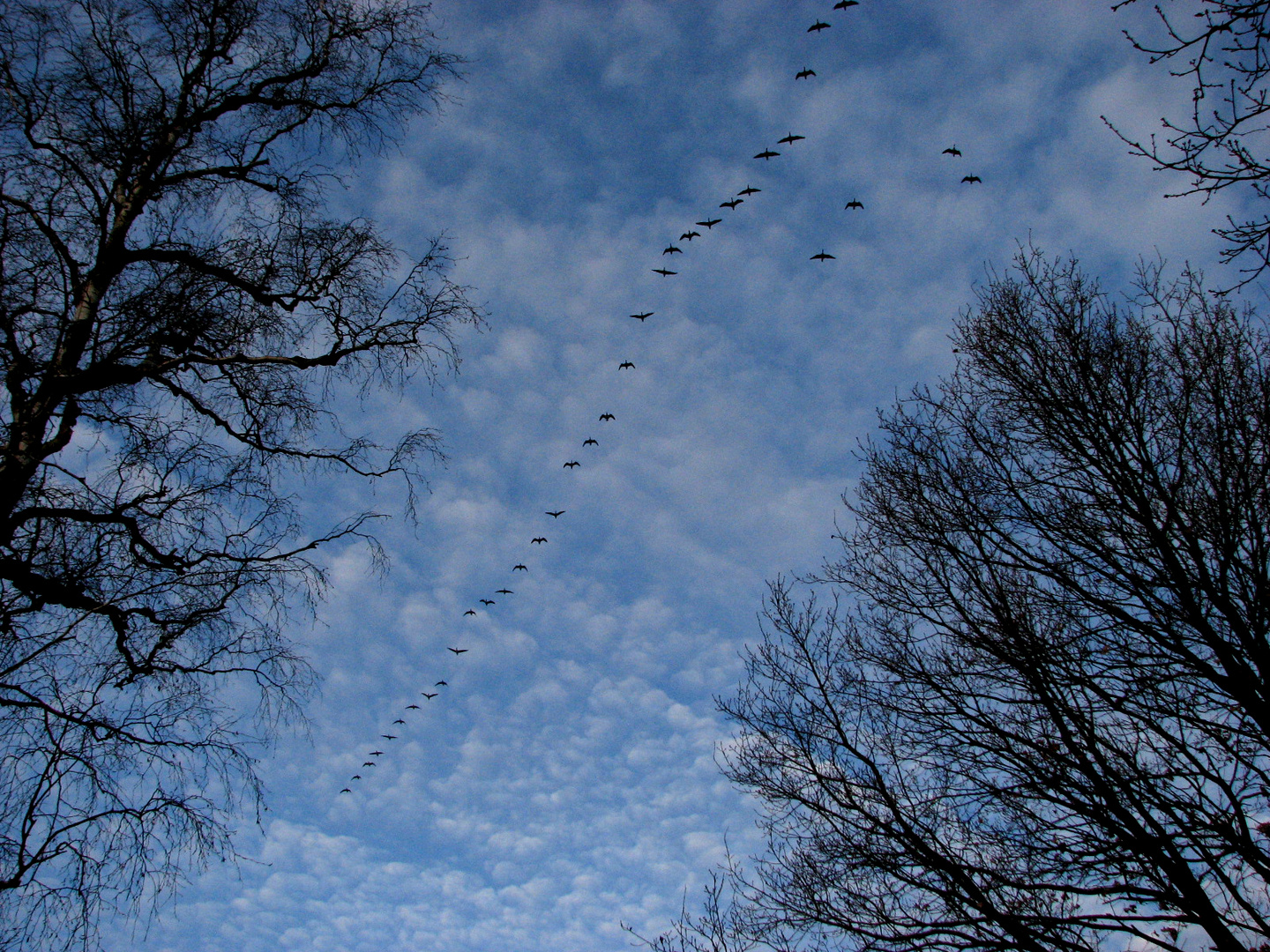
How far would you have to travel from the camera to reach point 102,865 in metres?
3.87

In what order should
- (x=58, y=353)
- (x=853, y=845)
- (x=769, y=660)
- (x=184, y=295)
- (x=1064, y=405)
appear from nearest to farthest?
(x=58, y=353), (x=184, y=295), (x=853, y=845), (x=1064, y=405), (x=769, y=660)

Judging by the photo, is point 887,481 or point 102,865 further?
point 887,481

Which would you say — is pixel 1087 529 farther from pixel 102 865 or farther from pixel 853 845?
pixel 102 865

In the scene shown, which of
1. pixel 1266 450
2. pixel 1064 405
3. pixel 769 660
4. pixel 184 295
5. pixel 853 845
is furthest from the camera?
pixel 769 660

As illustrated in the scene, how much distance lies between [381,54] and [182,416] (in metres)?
3.76

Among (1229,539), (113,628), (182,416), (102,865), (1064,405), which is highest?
(1064,405)

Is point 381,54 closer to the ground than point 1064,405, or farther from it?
farther from it

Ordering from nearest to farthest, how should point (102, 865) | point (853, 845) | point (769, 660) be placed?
1. point (102, 865)
2. point (853, 845)
3. point (769, 660)

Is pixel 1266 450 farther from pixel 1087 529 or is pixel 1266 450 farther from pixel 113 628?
pixel 113 628

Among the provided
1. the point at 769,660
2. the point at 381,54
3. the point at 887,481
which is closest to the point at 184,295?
the point at 381,54

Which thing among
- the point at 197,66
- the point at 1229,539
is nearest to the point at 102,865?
the point at 197,66

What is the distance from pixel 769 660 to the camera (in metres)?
7.10

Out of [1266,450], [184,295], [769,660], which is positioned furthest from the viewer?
[769,660]

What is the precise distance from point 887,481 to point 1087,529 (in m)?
1.86
